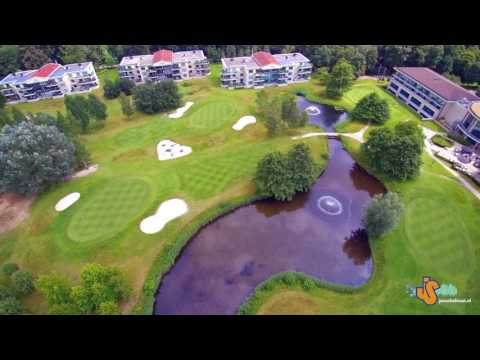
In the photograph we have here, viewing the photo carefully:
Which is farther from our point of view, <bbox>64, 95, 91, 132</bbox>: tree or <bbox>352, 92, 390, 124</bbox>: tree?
<bbox>352, 92, 390, 124</bbox>: tree

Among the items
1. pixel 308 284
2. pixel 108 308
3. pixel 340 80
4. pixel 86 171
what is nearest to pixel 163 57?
pixel 86 171

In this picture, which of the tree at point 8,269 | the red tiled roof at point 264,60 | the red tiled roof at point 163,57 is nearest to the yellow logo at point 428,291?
the tree at point 8,269

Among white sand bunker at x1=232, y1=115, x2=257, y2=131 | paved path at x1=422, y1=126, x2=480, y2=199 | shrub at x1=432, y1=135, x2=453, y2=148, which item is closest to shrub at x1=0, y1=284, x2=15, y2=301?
white sand bunker at x1=232, y1=115, x2=257, y2=131

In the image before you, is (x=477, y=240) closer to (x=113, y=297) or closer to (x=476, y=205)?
(x=476, y=205)

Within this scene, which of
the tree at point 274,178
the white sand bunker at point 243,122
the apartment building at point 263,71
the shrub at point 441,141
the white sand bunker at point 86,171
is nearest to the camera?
the tree at point 274,178

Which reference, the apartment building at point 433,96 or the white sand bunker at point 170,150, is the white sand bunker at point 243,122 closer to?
the white sand bunker at point 170,150

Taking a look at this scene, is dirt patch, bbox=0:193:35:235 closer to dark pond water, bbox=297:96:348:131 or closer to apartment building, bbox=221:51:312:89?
apartment building, bbox=221:51:312:89
